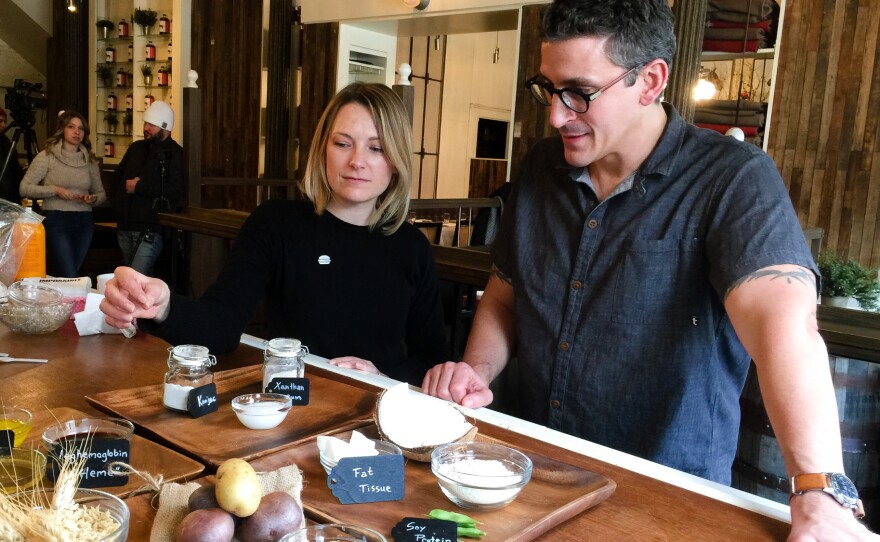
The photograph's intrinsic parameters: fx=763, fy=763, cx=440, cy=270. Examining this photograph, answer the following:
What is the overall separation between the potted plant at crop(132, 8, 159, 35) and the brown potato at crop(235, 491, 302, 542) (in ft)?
32.3

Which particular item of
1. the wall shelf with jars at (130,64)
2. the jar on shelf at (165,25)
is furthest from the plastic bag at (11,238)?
the jar on shelf at (165,25)

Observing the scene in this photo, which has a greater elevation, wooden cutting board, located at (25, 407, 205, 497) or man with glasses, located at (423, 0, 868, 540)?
man with glasses, located at (423, 0, 868, 540)

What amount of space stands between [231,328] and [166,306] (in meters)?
0.22

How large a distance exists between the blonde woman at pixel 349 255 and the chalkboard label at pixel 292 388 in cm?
51

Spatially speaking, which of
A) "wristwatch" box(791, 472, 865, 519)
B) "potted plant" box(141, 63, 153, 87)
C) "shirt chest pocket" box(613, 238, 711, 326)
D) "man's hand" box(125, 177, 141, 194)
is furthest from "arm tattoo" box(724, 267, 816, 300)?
"potted plant" box(141, 63, 153, 87)

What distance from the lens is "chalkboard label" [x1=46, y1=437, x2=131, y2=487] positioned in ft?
3.36

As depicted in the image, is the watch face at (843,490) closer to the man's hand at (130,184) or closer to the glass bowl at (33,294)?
the glass bowl at (33,294)

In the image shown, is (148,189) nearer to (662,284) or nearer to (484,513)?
(662,284)

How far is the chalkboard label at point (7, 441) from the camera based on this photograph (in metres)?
1.03

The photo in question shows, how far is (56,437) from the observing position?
111 cm

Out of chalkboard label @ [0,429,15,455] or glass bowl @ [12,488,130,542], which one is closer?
glass bowl @ [12,488,130,542]

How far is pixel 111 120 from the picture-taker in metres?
10.5

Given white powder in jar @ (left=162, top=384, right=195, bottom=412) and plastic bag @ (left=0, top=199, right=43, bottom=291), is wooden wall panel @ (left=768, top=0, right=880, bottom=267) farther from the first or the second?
white powder in jar @ (left=162, top=384, right=195, bottom=412)

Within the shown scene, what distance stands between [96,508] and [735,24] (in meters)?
5.59
